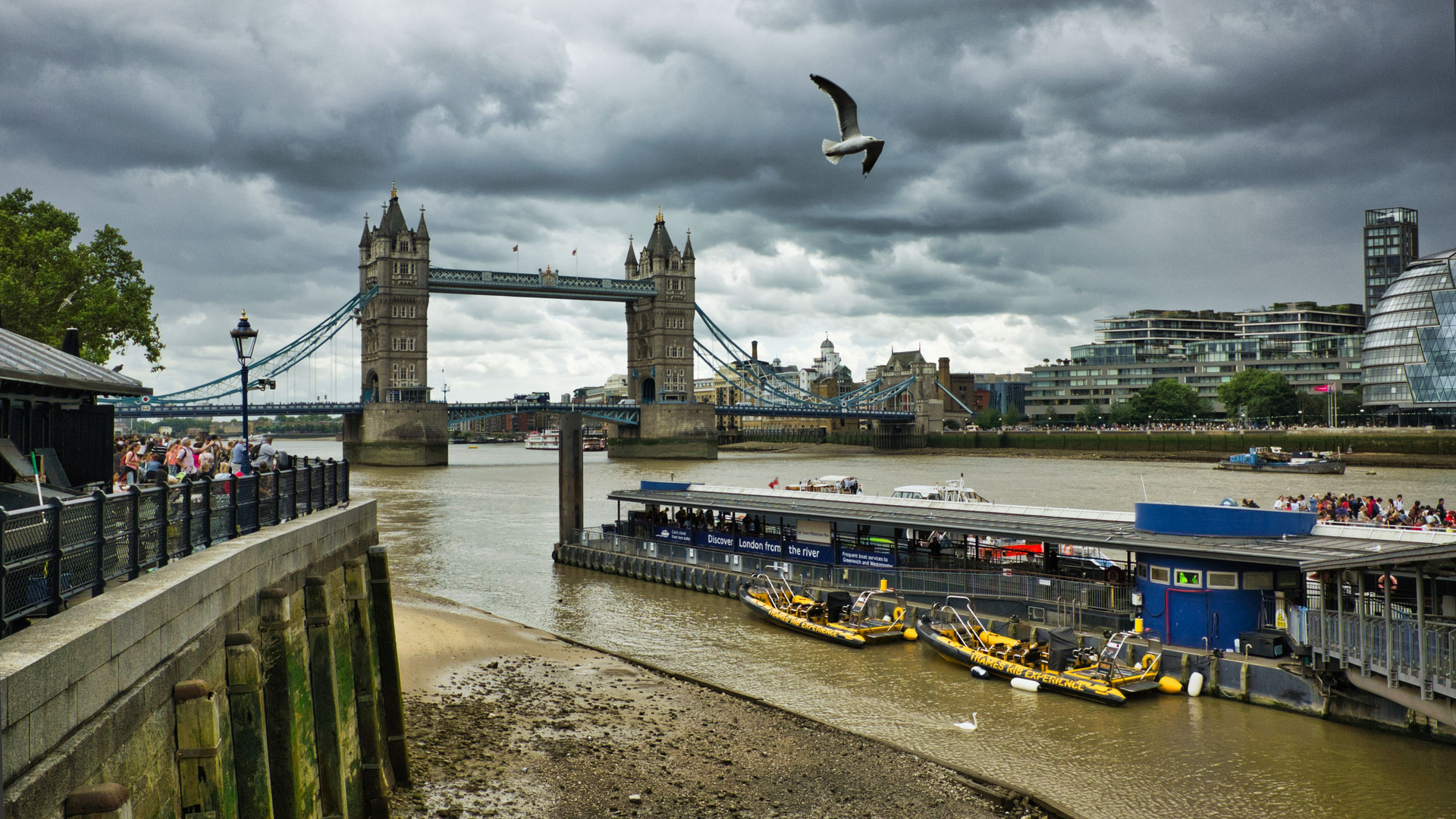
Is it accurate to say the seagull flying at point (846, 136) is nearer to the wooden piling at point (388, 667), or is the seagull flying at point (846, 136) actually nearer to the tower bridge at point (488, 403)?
the wooden piling at point (388, 667)

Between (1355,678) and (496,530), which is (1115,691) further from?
(496,530)

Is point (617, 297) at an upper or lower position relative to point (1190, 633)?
upper

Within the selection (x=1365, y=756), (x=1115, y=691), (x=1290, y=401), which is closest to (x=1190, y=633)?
(x=1115, y=691)

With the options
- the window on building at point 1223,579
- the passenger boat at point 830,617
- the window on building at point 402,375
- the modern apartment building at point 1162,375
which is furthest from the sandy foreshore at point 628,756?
the modern apartment building at point 1162,375

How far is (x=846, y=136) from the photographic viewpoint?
1031cm

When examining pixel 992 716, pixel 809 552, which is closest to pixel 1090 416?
pixel 809 552

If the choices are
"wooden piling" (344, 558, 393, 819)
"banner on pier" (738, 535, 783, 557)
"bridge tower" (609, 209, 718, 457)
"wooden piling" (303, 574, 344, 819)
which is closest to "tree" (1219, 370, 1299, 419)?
"bridge tower" (609, 209, 718, 457)

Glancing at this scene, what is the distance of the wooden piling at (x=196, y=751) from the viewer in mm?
7758

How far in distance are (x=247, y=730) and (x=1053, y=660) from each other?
1516 centimetres

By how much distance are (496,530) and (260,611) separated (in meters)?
37.1

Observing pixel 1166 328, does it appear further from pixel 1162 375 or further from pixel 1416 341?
pixel 1416 341

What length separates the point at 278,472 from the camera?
12.4 metres

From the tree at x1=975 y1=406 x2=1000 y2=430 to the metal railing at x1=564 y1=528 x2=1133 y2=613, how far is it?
139127mm

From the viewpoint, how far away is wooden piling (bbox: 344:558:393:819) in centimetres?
1291
